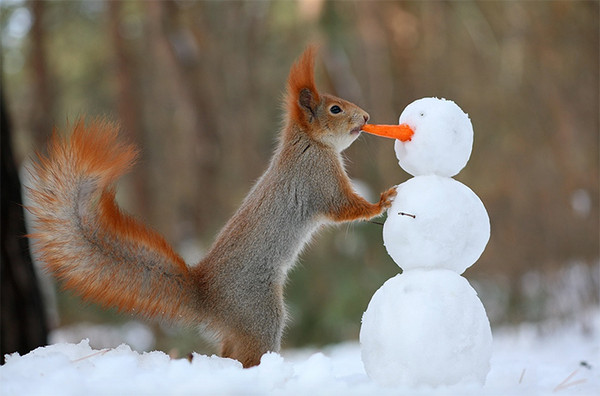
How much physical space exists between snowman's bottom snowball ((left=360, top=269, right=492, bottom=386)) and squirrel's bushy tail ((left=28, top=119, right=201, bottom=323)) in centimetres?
59

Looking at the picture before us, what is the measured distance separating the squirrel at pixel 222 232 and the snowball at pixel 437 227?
13 centimetres

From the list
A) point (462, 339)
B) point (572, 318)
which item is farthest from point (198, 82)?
point (462, 339)

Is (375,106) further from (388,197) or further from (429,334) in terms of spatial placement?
(429,334)

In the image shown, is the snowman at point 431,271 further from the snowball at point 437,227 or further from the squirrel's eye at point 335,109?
the squirrel's eye at point 335,109

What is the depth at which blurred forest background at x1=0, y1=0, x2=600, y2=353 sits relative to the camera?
4957mm

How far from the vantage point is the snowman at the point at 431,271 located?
1.69 meters

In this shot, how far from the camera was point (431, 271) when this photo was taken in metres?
1.79

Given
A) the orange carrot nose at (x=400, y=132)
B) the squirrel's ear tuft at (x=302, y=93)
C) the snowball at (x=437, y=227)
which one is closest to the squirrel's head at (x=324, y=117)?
the squirrel's ear tuft at (x=302, y=93)

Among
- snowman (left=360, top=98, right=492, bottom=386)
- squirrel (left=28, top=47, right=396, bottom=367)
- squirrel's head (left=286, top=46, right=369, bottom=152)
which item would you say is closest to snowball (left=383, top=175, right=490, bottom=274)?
snowman (left=360, top=98, right=492, bottom=386)

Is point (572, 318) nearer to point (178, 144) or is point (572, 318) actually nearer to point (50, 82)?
point (178, 144)

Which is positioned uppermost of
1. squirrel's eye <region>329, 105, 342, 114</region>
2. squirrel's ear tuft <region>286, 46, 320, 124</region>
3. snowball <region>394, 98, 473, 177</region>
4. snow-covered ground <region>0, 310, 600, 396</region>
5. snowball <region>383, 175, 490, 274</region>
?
squirrel's ear tuft <region>286, 46, 320, 124</region>

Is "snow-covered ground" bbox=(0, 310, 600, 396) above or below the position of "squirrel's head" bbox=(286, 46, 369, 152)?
below

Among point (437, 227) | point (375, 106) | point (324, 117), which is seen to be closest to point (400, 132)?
point (437, 227)

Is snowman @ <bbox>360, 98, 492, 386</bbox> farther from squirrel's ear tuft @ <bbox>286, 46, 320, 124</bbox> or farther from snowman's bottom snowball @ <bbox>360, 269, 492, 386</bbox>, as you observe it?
squirrel's ear tuft @ <bbox>286, 46, 320, 124</bbox>
